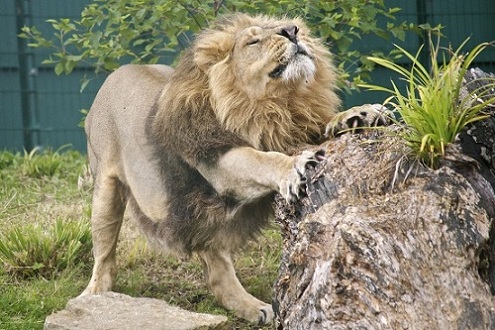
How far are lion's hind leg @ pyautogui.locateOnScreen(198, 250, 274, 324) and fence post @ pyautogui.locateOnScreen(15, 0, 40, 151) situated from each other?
495 centimetres

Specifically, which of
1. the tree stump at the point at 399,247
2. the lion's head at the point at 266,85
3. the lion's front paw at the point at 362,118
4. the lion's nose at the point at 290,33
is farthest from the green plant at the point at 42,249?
the tree stump at the point at 399,247

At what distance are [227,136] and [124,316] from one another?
1061 millimetres

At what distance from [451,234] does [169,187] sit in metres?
2.20

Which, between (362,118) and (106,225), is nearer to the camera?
(362,118)

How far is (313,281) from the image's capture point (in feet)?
11.2

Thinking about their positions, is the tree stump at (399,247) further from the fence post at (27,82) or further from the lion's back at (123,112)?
the fence post at (27,82)

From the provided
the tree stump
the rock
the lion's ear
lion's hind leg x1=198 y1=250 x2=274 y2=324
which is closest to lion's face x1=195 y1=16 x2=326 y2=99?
the lion's ear

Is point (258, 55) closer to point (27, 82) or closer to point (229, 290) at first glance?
point (229, 290)

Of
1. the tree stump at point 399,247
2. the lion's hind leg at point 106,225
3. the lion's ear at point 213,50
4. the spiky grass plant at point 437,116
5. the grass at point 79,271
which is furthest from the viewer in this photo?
the lion's hind leg at point 106,225

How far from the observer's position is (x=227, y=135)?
4.81 meters

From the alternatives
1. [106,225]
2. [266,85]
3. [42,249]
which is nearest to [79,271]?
[42,249]

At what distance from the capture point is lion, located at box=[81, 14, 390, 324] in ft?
15.5

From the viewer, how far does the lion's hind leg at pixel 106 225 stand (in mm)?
5961

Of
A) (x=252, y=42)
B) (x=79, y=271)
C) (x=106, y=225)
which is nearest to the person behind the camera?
(x=252, y=42)
